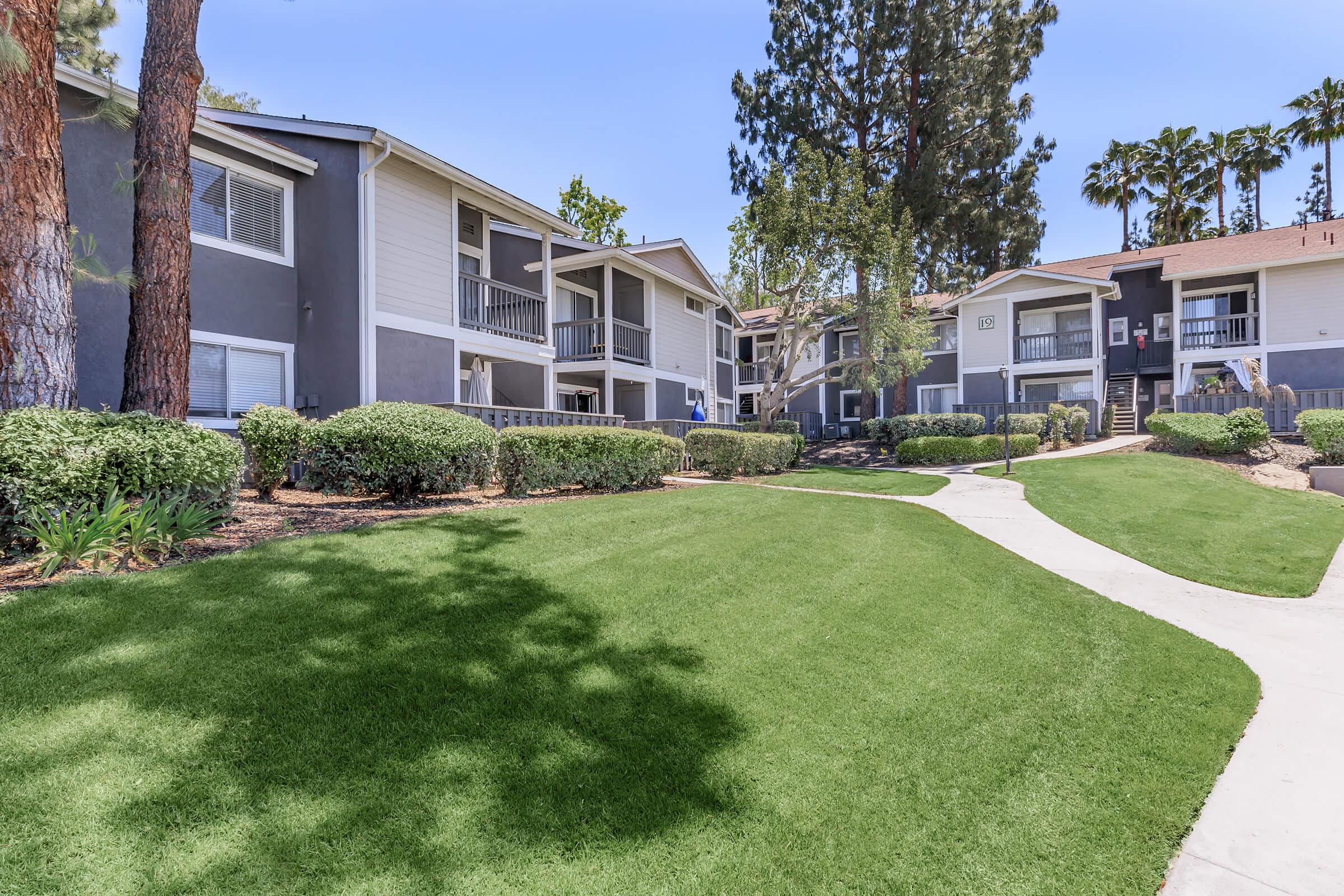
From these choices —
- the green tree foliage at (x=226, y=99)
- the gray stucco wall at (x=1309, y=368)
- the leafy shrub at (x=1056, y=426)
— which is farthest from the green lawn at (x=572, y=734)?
the green tree foliage at (x=226, y=99)

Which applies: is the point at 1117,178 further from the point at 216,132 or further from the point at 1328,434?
the point at 216,132

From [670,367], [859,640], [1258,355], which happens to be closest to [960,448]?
[670,367]

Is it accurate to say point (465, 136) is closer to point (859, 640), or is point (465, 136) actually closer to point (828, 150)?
point (828, 150)

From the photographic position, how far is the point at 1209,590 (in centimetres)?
634

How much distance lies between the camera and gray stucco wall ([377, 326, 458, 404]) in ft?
40.4

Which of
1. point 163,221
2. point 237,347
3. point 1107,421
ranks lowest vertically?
point 1107,421

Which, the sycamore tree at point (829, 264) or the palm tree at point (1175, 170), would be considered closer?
the sycamore tree at point (829, 264)

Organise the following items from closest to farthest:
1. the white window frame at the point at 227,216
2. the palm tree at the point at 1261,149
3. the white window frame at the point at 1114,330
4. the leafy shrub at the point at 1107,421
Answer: the white window frame at the point at 227,216
the leafy shrub at the point at 1107,421
the white window frame at the point at 1114,330
the palm tree at the point at 1261,149

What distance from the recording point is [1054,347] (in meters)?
26.4

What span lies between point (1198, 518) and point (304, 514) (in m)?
13.0

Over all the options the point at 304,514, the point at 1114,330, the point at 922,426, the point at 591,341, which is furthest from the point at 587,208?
the point at 304,514

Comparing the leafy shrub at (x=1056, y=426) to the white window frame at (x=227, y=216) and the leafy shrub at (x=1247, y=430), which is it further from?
the white window frame at (x=227, y=216)

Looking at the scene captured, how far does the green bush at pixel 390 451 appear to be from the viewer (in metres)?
7.70

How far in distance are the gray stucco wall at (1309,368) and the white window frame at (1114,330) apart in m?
4.95
